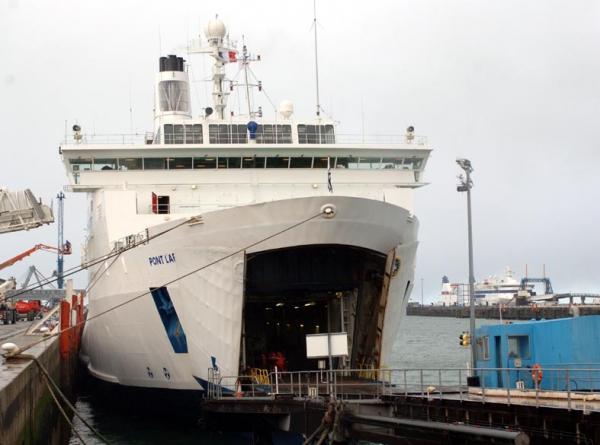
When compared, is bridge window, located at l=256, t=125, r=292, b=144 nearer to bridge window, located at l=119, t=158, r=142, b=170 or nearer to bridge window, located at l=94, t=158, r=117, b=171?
bridge window, located at l=119, t=158, r=142, b=170

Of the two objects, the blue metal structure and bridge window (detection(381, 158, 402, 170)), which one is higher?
bridge window (detection(381, 158, 402, 170))

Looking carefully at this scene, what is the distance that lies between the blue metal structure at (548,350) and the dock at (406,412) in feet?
5.21

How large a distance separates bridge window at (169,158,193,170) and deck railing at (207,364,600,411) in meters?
6.56

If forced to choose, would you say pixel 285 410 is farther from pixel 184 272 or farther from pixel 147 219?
pixel 147 219

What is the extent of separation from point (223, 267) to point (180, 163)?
19.4 ft

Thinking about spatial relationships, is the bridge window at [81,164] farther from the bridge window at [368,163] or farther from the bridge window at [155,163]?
the bridge window at [368,163]

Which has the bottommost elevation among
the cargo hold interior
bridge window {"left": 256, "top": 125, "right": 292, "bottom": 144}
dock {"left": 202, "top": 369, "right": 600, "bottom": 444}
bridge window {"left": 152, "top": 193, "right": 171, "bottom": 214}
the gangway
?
dock {"left": 202, "top": 369, "right": 600, "bottom": 444}

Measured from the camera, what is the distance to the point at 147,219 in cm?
2388

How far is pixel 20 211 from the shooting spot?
32.4m

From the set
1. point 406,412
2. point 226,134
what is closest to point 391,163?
point 226,134

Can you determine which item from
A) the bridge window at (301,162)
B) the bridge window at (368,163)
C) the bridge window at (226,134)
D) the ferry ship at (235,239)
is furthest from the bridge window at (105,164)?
the bridge window at (368,163)

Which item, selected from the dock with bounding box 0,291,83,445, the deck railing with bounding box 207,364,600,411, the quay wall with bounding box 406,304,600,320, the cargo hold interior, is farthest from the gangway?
the quay wall with bounding box 406,304,600,320

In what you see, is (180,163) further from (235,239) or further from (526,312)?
(526,312)

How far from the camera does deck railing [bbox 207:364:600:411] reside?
15.2 metres
